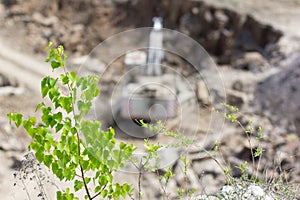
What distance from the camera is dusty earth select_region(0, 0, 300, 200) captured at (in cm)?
545

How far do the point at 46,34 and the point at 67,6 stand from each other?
1.34 m

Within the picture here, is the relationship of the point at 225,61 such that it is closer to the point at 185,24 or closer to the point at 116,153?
the point at 185,24

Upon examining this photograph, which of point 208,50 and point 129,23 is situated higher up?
point 129,23

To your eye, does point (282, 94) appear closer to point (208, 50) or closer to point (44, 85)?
point (208, 50)

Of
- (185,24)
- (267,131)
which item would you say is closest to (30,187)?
(267,131)

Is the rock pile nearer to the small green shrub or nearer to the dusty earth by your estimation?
the dusty earth

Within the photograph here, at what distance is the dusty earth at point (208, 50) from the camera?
5.45 metres

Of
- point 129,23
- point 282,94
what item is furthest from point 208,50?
point 282,94

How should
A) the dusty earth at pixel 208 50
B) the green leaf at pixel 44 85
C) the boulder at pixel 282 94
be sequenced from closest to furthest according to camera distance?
the green leaf at pixel 44 85, the dusty earth at pixel 208 50, the boulder at pixel 282 94

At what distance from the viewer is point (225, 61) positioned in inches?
330

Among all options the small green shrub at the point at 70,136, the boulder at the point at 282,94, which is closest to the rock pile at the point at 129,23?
the boulder at the point at 282,94

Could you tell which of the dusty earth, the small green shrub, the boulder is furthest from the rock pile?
the small green shrub

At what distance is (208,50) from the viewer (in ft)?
28.9

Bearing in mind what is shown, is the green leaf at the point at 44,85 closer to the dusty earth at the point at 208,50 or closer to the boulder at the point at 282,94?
the dusty earth at the point at 208,50
